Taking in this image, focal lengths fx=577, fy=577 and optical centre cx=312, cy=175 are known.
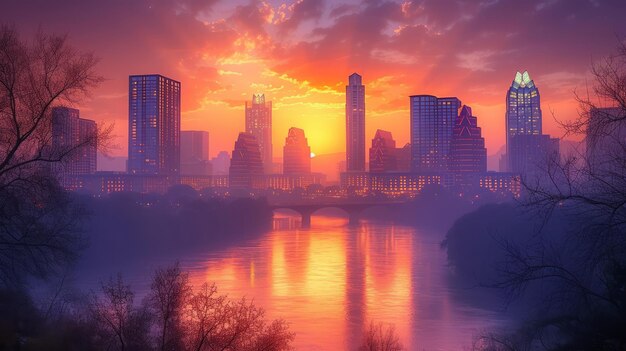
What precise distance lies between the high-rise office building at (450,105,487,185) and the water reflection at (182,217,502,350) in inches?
4941

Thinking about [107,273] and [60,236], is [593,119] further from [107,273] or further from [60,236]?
[107,273]

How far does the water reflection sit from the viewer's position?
29.0 m

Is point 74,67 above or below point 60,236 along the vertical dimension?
above

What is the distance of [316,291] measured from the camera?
132ft

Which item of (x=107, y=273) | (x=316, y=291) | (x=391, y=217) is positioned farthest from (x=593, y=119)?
(x=391, y=217)

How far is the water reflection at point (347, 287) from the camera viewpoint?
29.0 m

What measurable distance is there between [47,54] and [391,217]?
117 m

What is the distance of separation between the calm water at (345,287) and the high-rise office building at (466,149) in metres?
127

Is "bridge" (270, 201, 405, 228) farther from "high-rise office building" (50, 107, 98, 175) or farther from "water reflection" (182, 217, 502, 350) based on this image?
"high-rise office building" (50, 107, 98, 175)

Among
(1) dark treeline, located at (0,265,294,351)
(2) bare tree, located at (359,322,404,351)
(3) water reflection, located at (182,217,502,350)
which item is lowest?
(3) water reflection, located at (182,217,502,350)

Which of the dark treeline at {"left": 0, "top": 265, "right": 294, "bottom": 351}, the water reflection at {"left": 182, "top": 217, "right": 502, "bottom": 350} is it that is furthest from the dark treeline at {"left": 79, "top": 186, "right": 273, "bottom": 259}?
the dark treeline at {"left": 0, "top": 265, "right": 294, "bottom": 351}

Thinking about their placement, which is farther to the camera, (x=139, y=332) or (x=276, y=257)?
(x=276, y=257)

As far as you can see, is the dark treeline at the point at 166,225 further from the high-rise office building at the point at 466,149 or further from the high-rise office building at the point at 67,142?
the high-rise office building at the point at 466,149

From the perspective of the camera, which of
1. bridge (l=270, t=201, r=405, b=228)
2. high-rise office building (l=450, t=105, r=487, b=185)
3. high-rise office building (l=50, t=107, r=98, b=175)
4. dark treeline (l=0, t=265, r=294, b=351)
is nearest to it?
high-rise office building (l=50, t=107, r=98, b=175)
